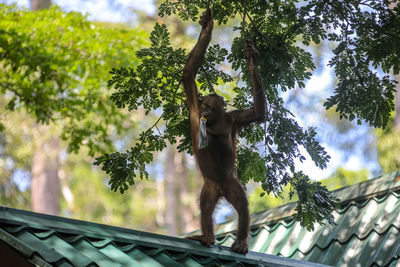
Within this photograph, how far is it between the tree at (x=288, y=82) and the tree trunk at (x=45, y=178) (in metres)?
16.3

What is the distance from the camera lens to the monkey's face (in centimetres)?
436

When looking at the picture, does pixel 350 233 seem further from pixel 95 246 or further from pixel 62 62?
pixel 62 62

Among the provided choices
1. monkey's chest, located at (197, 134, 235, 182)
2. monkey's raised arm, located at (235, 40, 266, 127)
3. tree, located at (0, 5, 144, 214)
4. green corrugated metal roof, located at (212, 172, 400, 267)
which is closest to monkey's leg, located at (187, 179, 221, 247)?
monkey's chest, located at (197, 134, 235, 182)

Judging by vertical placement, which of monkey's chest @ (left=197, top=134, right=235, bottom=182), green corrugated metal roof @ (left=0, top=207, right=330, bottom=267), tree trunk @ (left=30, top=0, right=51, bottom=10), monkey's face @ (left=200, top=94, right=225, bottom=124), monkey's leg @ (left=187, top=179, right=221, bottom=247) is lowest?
green corrugated metal roof @ (left=0, top=207, right=330, bottom=267)

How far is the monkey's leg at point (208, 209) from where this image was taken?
448cm

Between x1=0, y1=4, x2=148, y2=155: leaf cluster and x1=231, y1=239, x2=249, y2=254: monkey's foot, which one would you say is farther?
x1=0, y1=4, x2=148, y2=155: leaf cluster

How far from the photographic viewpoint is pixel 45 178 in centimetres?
2153

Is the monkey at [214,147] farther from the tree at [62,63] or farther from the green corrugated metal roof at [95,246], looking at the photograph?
the tree at [62,63]

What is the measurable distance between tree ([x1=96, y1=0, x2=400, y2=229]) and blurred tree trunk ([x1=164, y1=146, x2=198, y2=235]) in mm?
17839

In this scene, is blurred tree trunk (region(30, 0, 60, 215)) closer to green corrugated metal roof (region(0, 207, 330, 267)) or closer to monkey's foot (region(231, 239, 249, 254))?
monkey's foot (region(231, 239, 249, 254))

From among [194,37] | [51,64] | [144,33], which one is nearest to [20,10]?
[51,64]

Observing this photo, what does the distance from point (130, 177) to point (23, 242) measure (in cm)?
150

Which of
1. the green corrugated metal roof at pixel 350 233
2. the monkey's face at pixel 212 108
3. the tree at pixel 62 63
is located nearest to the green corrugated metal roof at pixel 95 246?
the monkey's face at pixel 212 108

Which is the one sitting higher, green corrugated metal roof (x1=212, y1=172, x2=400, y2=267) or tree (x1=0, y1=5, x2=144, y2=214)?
tree (x1=0, y1=5, x2=144, y2=214)
